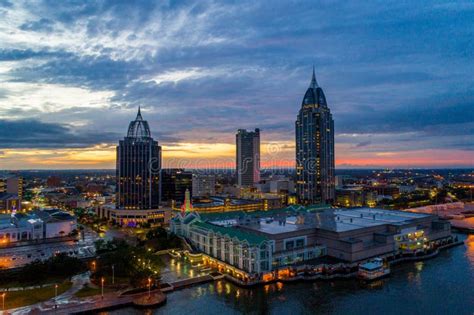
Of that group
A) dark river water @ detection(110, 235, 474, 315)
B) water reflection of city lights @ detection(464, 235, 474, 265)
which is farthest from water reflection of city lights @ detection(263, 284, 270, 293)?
water reflection of city lights @ detection(464, 235, 474, 265)

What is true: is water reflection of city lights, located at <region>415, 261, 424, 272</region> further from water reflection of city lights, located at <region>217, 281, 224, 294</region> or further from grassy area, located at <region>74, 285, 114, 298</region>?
grassy area, located at <region>74, 285, 114, 298</region>

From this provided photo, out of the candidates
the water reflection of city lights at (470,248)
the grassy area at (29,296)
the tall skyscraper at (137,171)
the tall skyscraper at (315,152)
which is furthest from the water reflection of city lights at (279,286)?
the tall skyscraper at (315,152)

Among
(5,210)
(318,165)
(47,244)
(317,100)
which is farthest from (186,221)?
(317,100)

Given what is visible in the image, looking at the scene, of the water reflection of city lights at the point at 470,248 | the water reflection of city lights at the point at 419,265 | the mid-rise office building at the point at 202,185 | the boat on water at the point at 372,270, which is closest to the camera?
the boat on water at the point at 372,270

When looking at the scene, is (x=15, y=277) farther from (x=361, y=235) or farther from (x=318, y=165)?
(x=318, y=165)

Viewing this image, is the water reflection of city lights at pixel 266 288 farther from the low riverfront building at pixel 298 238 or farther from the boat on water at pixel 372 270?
the boat on water at pixel 372 270

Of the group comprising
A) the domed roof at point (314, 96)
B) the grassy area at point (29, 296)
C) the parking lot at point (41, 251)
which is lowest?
the parking lot at point (41, 251)

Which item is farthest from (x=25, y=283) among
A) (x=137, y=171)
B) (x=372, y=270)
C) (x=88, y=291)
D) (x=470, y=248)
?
(x=470, y=248)
